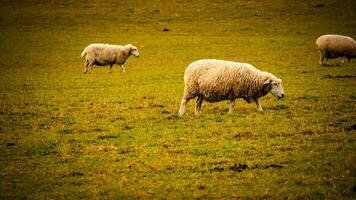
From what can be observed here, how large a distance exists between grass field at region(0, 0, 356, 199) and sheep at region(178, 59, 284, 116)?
0.61m

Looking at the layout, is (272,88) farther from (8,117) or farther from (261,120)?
(8,117)

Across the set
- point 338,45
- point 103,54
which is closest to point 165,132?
point 103,54

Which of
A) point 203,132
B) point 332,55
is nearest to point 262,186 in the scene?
point 203,132

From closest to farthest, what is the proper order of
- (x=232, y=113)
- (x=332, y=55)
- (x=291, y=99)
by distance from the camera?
(x=232, y=113), (x=291, y=99), (x=332, y=55)

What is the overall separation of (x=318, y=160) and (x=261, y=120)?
147 inches

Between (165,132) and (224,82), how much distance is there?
2.66 metres

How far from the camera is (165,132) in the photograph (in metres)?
11.8

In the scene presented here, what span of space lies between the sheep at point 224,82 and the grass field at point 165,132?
0.61 m

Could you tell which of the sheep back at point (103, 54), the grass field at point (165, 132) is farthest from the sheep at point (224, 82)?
the sheep back at point (103, 54)

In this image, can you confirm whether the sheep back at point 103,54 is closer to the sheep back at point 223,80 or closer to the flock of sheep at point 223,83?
the flock of sheep at point 223,83

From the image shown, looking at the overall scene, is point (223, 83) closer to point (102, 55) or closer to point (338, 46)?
point (102, 55)

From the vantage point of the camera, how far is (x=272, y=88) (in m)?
14.0

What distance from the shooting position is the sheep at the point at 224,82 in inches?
526

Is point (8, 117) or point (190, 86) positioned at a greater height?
point (190, 86)
